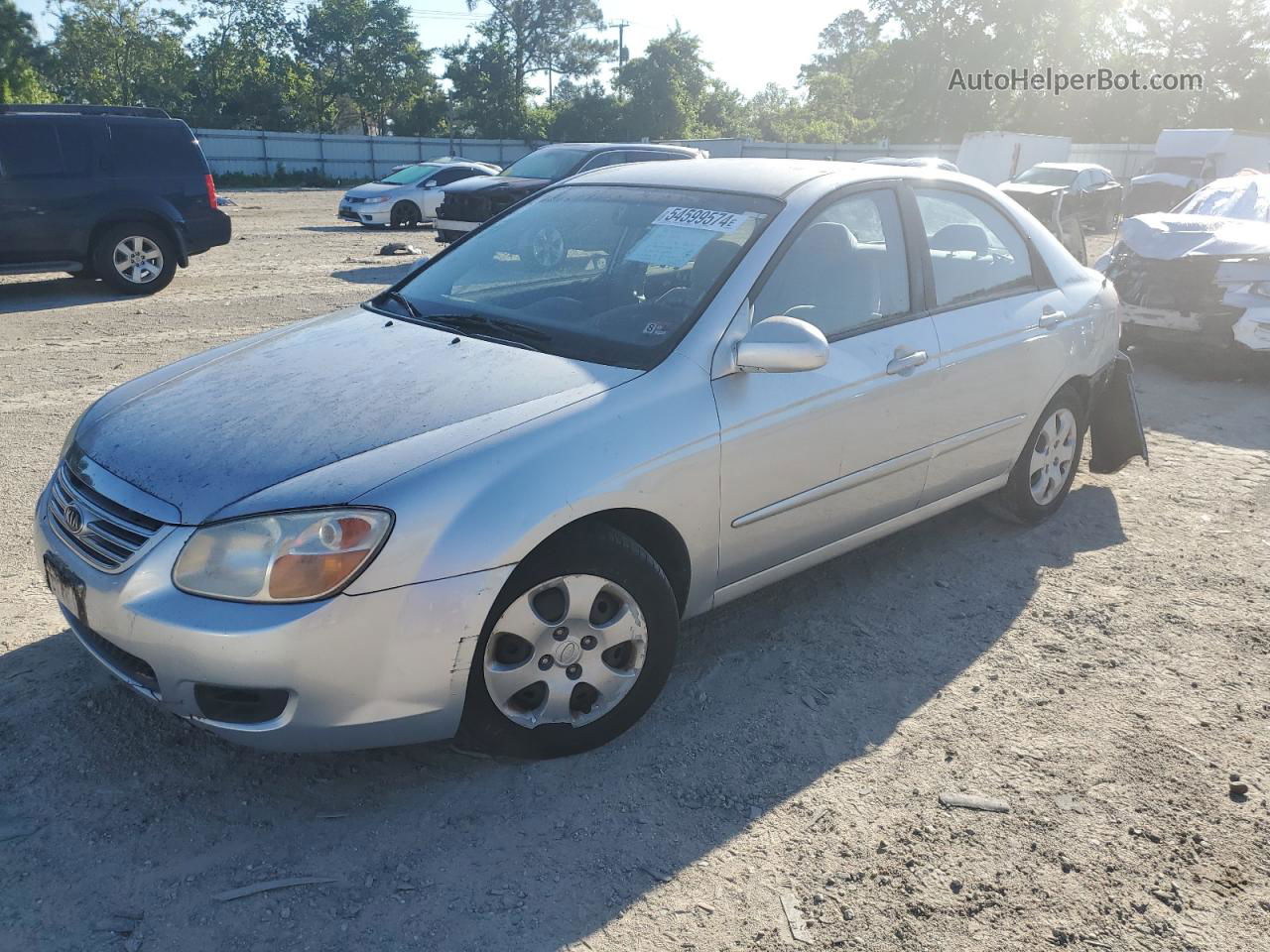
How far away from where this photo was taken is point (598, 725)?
2.97 metres

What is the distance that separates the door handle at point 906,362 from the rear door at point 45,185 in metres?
9.17

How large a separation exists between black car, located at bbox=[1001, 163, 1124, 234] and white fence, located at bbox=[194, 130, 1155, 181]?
1185cm

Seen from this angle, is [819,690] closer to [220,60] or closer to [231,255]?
[231,255]

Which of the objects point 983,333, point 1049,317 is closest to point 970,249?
point 983,333

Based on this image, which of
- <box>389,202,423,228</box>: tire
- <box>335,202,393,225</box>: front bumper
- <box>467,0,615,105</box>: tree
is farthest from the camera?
<box>467,0,615,105</box>: tree

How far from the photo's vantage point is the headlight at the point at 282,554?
8.03 ft

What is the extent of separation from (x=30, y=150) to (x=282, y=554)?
937 centimetres

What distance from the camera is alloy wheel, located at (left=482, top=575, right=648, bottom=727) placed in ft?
9.04

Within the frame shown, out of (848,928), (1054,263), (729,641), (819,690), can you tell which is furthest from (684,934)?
(1054,263)

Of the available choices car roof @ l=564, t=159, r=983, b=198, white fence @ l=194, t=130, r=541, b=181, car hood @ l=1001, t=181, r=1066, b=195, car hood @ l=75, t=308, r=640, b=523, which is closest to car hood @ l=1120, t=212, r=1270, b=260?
car roof @ l=564, t=159, r=983, b=198

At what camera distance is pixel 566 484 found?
8.91 feet

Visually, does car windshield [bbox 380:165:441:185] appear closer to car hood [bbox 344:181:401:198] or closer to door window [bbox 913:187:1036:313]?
car hood [bbox 344:181:401:198]

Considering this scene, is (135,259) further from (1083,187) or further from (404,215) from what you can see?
(1083,187)

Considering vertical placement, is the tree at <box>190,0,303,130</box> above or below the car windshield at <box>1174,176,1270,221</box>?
above
